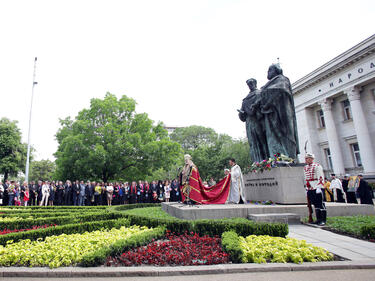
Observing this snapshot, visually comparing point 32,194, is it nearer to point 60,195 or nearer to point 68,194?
point 60,195

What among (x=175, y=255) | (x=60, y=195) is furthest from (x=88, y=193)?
(x=175, y=255)

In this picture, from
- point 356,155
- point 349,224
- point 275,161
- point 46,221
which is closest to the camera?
point 349,224

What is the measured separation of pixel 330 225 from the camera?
6.73 meters

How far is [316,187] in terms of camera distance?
7180 mm

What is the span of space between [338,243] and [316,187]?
2.21m

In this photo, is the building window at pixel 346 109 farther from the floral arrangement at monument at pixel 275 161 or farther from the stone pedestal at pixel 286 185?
the stone pedestal at pixel 286 185

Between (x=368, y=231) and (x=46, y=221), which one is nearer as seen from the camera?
(x=368, y=231)

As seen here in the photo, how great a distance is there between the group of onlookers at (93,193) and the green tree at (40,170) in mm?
43194

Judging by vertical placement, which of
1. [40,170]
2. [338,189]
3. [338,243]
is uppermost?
[40,170]

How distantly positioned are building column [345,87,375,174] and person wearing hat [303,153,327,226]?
20.4 meters

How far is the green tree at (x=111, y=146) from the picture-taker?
78.1ft

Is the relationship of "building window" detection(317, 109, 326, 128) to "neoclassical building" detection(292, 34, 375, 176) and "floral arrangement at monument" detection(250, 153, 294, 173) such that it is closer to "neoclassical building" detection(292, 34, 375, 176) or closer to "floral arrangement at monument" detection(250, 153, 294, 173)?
"neoclassical building" detection(292, 34, 375, 176)

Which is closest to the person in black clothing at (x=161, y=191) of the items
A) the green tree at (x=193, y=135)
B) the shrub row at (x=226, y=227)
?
the shrub row at (x=226, y=227)

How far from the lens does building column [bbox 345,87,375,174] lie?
75.9 ft
